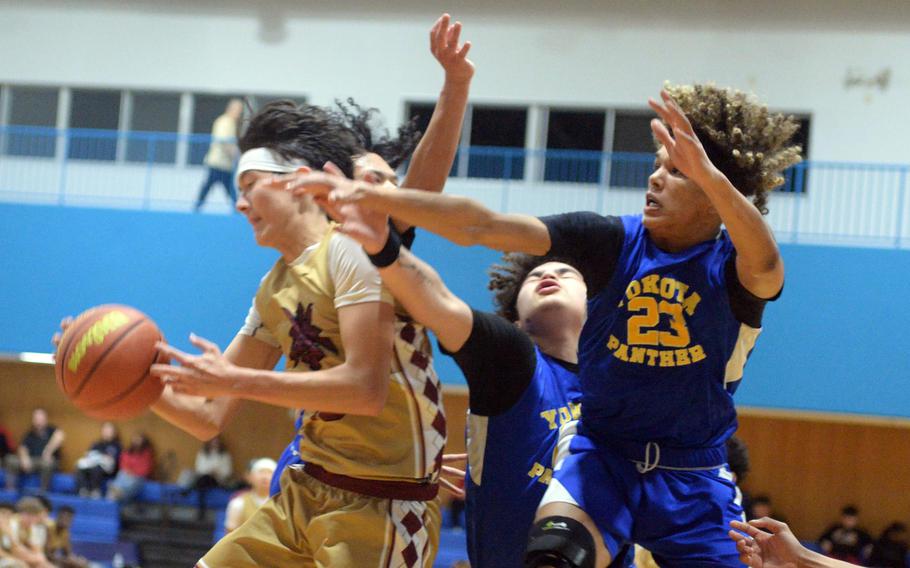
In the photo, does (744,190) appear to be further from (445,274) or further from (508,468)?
(445,274)

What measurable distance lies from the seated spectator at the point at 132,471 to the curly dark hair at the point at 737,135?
12.6 meters

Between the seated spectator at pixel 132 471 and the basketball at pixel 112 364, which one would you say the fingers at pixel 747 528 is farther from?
the seated spectator at pixel 132 471

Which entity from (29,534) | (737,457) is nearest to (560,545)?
(737,457)

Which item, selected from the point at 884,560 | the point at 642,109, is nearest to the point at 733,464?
the point at 884,560

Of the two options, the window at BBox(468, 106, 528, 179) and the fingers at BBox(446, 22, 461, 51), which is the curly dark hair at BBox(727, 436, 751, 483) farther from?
the window at BBox(468, 106, 528, 179)

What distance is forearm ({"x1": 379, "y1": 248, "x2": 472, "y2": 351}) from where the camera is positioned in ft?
9.77

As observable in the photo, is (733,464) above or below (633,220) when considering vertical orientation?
below

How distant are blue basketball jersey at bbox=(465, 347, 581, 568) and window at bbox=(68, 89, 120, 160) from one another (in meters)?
12.7

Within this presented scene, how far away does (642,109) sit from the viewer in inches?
547

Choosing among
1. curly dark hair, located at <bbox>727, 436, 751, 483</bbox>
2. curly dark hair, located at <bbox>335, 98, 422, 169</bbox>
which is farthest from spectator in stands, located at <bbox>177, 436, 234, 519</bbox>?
curly dark hair, located at <bbox>335, 98, 422, 169</bbox>

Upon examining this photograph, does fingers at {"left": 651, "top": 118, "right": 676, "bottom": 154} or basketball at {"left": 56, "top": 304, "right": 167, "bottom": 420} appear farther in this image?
basketball at {"left": 56, "top": 304, "right": 167, "bottom": 420}

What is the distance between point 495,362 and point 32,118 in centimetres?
1401

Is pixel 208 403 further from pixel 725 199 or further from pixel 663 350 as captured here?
pixel 725 199

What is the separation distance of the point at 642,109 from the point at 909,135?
3163 mm
